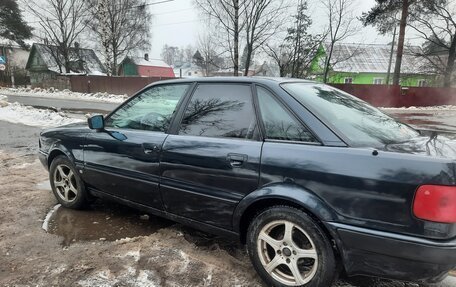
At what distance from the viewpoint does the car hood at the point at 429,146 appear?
229 cm

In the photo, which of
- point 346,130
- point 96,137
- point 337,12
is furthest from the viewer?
point 337,12

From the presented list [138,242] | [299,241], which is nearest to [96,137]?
[138,242]

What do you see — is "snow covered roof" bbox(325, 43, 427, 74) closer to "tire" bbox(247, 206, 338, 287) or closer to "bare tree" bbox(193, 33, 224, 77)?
"bare tree" bbox(193, 33, 224, 77)

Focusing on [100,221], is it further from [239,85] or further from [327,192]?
[327,192]

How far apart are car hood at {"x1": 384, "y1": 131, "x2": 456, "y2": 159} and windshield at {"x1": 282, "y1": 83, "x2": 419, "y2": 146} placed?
8 centimetres

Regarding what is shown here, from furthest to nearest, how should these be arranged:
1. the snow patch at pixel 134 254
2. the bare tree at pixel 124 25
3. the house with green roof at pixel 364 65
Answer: the house with green roof at pixel 364 65 → the bare tree at pixel 124 25 → the snow patch at pixel 134 254

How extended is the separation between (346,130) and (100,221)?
2.86 meters

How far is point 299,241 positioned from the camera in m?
2.62

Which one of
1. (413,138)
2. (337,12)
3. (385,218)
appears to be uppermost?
(337,12)

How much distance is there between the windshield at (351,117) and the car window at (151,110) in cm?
113

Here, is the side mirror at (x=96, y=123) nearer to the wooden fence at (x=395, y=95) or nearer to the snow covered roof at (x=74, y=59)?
the wooden fence at (x=395, y=95)

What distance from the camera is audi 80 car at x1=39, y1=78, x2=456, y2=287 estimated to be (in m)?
2.16

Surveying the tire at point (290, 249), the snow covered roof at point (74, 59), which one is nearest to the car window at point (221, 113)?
the tire at point (290, 249)

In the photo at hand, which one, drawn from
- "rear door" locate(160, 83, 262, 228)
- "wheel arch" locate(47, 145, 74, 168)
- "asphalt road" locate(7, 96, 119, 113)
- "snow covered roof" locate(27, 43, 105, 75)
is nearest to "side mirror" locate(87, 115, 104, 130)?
"wheel arch" locate(47, 145, 74, 168)
